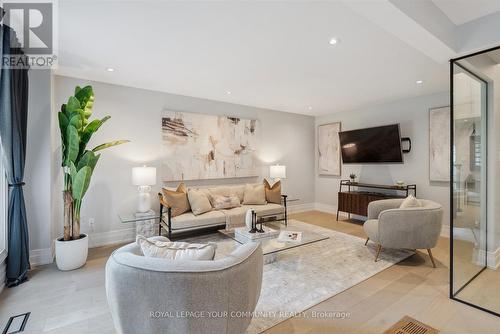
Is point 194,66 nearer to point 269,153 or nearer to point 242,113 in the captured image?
point 242,113

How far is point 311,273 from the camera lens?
9.33 feet

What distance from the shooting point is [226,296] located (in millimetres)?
1317

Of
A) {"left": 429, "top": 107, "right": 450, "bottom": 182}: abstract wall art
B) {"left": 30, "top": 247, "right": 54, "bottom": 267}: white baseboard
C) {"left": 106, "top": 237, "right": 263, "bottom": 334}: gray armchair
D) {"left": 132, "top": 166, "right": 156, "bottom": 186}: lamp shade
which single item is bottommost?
{"left": 30, "top": 247, "right": 54, "bottom": 267}: white baseboard

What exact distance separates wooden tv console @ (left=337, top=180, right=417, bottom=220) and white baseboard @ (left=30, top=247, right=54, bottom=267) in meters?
5.13

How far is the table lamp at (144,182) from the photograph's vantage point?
12.1 ft

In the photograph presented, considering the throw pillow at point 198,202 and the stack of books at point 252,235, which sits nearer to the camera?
the stack of books at point 252,235

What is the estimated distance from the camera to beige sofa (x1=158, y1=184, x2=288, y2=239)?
3670 millimetres

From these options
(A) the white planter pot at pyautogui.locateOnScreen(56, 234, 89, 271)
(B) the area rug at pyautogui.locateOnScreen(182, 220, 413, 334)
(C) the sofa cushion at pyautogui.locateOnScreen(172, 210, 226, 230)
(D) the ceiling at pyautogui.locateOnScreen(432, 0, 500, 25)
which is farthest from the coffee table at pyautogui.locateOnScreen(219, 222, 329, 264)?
(D) the ceiling at pyautogui.locateOnScreen(432, 0, 500, 25)

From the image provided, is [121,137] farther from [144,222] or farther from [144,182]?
[144,222]

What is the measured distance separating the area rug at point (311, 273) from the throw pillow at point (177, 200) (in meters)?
0.56

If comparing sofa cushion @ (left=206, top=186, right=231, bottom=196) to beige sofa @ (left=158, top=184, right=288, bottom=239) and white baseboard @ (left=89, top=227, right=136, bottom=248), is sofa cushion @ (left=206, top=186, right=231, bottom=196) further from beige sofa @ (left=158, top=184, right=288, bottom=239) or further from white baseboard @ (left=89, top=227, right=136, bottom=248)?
white baseboard @ (left=89, top=227, right=136, bottom=248)

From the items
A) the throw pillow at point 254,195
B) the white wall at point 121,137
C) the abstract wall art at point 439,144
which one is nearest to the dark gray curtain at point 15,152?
the white wall at point 121,137

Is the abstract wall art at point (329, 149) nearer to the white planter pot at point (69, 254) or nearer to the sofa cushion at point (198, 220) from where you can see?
the sofa cushion at point (198, 220)

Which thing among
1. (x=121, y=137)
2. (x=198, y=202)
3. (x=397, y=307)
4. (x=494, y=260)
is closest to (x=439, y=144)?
(x=494, y=260)
